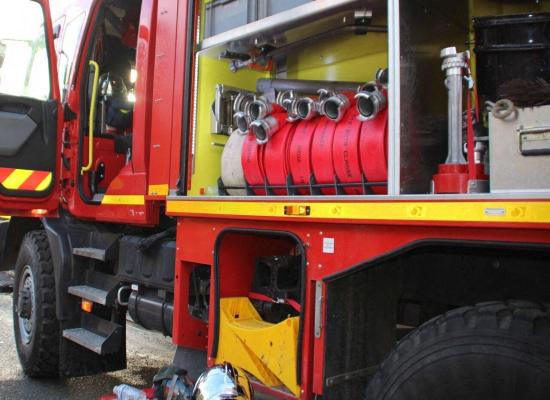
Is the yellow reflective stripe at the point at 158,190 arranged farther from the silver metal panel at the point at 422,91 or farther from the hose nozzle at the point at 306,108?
the silver metal panel at the point at 422,91

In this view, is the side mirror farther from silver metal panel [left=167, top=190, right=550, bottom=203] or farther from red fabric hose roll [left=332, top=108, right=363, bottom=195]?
red fabric hose roll [left=332, top=108, right=363, bottom=195]

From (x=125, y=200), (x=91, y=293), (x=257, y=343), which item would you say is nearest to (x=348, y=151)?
(x=257, y=343)

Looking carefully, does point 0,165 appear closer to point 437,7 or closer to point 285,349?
point 285,349

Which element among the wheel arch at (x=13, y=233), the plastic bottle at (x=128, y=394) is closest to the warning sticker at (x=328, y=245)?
the plastic bottle at (x=128, y=394)

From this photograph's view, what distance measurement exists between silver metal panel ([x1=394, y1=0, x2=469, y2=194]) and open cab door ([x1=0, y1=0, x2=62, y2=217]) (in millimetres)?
3237

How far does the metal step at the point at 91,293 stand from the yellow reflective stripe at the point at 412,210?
5.38 ft

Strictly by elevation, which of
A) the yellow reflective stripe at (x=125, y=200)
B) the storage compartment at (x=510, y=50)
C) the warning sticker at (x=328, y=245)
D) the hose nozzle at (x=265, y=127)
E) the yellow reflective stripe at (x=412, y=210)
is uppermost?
the storage compartment at (x=510, y=50)

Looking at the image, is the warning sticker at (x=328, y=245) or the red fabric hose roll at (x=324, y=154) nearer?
the warning sticker at (x=328, y=245)

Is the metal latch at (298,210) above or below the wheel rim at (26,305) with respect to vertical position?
above

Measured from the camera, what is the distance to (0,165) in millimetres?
4340

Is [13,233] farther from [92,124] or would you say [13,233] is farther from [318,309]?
[318,309]

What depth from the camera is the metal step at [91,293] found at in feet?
13.4

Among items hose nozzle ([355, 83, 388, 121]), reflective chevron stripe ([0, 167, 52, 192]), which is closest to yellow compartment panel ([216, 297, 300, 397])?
hose nozzle ([355, 83, 388, 121])

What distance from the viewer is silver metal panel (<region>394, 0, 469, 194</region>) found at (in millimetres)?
2223
